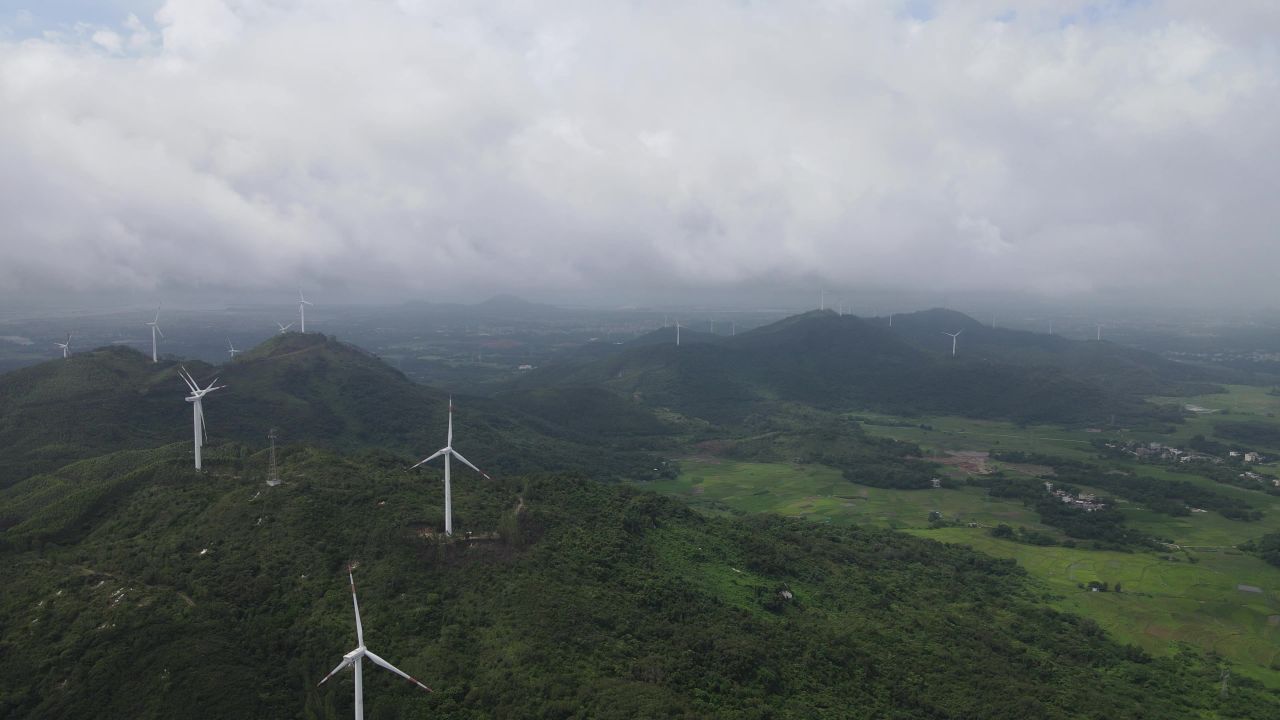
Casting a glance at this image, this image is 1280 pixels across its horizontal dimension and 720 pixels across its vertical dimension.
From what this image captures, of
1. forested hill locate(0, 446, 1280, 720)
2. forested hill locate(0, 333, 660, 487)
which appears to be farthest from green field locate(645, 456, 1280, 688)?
forested hill locate(0, 333, 660, 487)

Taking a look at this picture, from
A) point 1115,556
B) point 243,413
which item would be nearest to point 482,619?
point 1115,556

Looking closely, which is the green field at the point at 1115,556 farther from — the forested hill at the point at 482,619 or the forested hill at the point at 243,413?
the forested hill at the point at 243,413

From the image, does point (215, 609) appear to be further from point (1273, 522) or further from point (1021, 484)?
point (1273, 522)

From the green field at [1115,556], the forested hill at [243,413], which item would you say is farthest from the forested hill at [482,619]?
the forested hill at [243,413]

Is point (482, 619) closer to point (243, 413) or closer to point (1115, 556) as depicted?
point (1115, 556)

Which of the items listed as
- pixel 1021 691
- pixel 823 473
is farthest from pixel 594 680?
pixel 823 473

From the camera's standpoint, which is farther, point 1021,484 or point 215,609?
point 1021,484
